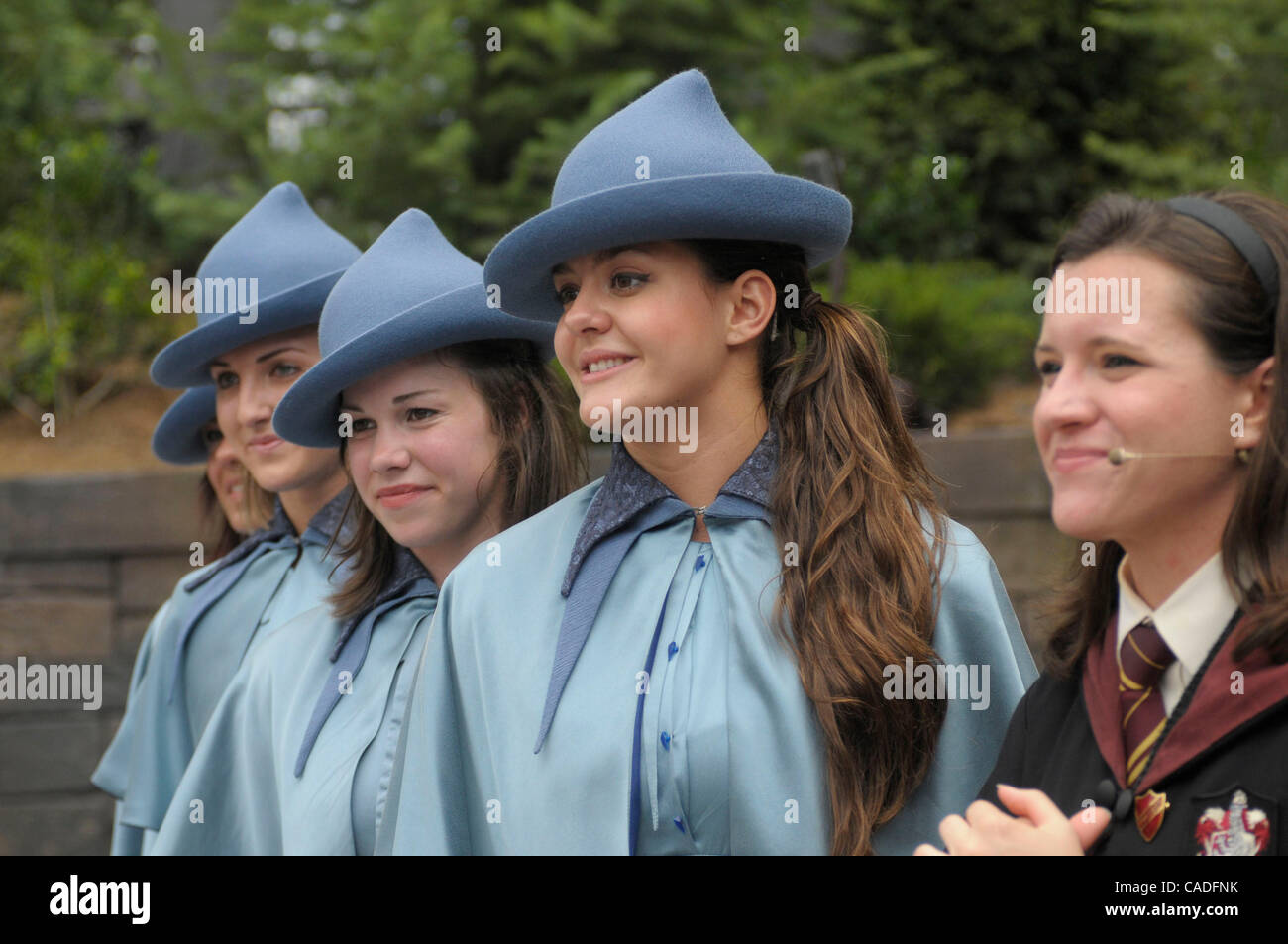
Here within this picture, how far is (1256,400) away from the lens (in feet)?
6.02

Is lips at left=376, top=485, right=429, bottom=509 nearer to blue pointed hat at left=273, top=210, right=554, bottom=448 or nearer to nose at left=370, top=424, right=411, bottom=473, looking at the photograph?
nose at left=370, top=424, right=411, bottom=473

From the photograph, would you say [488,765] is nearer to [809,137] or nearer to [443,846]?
[443,846]

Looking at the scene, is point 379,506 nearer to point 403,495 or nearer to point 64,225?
point 403,495

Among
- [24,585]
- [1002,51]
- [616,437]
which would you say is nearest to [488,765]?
[616,437]

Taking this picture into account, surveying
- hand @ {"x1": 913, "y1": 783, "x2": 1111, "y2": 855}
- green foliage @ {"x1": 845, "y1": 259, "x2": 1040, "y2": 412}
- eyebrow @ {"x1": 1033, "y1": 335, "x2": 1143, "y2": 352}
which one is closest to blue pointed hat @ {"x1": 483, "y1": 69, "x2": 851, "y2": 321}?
eyebrow @ {"x1": 1033, "y1": 335, "x2": 1143, "y2": 352}

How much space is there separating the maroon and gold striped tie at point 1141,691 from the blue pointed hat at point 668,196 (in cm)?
111

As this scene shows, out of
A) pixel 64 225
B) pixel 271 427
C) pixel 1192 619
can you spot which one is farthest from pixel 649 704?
pixel 64 225

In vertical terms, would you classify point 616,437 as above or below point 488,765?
above

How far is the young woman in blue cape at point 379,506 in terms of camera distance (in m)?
3.20

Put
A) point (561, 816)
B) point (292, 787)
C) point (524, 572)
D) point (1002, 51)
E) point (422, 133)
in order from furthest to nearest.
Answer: point (1002, 51), point (422, 133), point (292, 787), point (524, 572), point (561, 816)

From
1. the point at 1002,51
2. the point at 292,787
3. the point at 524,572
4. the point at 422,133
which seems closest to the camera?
the point at 524,572

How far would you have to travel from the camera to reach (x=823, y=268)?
319 inches

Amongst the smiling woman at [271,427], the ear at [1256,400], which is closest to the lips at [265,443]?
the smiling woman at [271,427]

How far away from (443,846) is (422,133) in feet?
19.0
